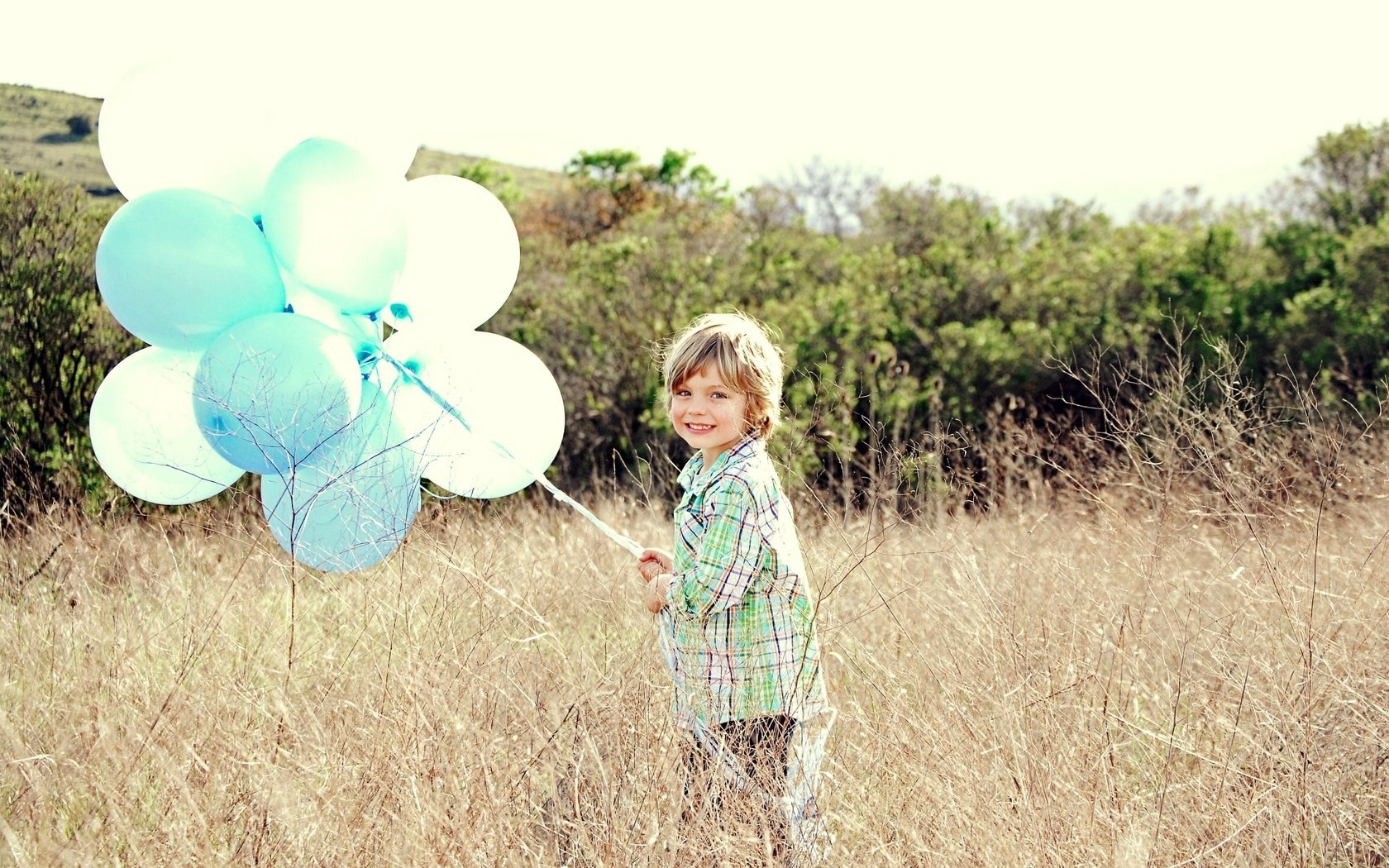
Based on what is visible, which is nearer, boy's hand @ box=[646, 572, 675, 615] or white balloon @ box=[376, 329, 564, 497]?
boy's hand @ box=[646, 572, 675, 615]

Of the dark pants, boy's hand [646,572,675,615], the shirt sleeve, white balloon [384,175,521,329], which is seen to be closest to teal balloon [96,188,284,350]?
white balloon [384,175,521,329]

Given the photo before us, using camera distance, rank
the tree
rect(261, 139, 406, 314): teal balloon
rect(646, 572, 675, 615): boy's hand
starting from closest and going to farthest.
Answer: rect(646, 572, 675, 615): boy's hand
rect(261, 139, 406, 314): teal balloon
the tree

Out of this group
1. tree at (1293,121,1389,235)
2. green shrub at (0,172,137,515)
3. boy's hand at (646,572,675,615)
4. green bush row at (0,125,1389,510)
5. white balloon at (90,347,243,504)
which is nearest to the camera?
boy's hand at (646,572,675,615)

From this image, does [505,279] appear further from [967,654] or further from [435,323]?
[967,654]

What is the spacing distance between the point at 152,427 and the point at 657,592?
1.67 meters

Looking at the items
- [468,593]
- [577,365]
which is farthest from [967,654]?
[577,365]

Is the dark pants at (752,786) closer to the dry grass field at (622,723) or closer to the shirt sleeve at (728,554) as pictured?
the dry grass field at (622,723)

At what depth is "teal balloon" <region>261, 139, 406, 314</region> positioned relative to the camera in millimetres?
2889

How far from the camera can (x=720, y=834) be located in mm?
1979

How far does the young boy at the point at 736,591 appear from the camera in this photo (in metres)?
2.09

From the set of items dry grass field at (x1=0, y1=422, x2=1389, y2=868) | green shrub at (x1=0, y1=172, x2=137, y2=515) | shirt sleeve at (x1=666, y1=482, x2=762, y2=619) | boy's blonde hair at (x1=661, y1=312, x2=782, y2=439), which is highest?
boy's blonde hair at (x1=661, y1=312, x2=782, y2=439)

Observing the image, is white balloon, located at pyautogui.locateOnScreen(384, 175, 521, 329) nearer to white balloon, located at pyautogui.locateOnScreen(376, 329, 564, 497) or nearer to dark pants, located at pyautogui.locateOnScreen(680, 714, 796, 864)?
white balloon, located at pyautogui.locateOnScreen(376, 329, 564, 497)

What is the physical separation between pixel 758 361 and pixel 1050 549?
164 cm

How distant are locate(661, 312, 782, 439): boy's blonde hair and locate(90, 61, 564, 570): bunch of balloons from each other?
2.88ft
